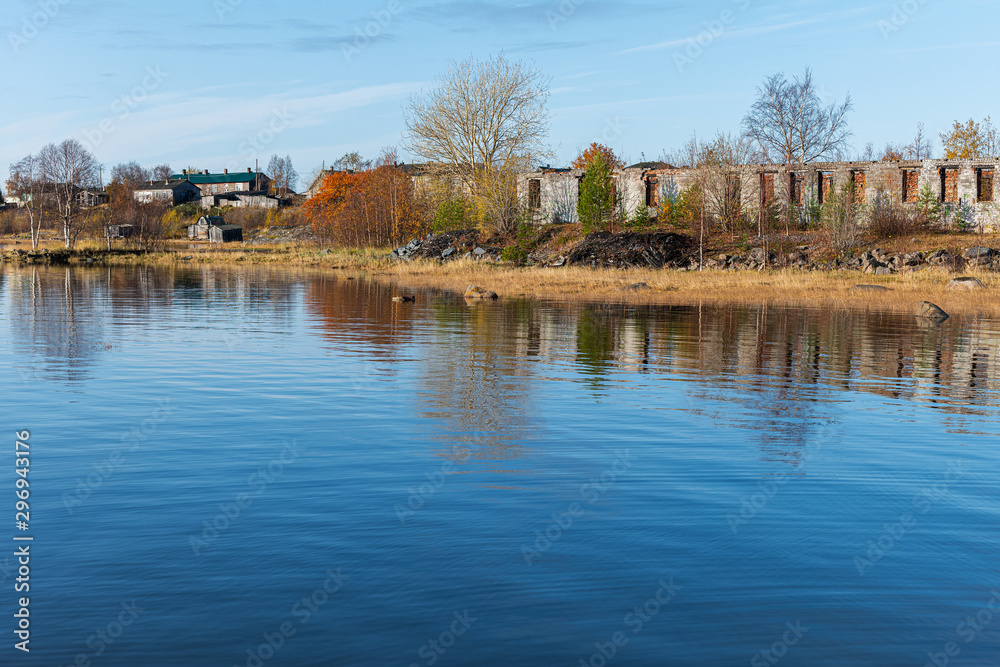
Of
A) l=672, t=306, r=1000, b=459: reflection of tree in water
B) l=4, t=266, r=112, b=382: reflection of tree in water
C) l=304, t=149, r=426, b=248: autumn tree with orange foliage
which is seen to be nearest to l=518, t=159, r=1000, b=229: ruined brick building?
l=304, t=149, r=426, b=248: autumn tree with orange foliage

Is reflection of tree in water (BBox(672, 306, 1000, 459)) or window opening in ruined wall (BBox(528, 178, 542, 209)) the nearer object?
reflection of tree in water (BBox(672, 306, 1000, 459))

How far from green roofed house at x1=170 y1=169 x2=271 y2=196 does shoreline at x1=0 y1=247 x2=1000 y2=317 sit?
4075 inches

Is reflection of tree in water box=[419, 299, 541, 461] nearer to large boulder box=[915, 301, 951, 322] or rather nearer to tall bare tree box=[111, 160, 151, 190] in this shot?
large boulder box=[915, 301, 951, 322]

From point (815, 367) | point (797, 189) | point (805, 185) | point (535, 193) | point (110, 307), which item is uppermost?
point (535, 193)

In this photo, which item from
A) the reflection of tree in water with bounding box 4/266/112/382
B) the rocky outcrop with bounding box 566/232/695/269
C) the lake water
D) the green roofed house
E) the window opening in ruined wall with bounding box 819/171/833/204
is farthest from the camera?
the green roofed house

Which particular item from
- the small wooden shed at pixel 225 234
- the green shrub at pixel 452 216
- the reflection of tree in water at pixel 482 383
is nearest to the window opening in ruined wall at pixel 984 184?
the green shrub at pixel 452 216

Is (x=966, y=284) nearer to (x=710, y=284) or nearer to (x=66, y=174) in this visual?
(x=710, y=284)

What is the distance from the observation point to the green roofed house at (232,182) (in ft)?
535

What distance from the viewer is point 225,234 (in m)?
118

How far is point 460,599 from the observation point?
5.78 meters

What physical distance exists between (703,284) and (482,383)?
2837 centimetres

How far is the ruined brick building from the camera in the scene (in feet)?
175

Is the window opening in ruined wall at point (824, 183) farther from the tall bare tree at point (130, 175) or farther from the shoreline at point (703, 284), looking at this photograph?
the tall bare tree at point (130, 175)

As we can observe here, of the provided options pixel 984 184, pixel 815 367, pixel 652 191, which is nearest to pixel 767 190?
pixel 652 191
